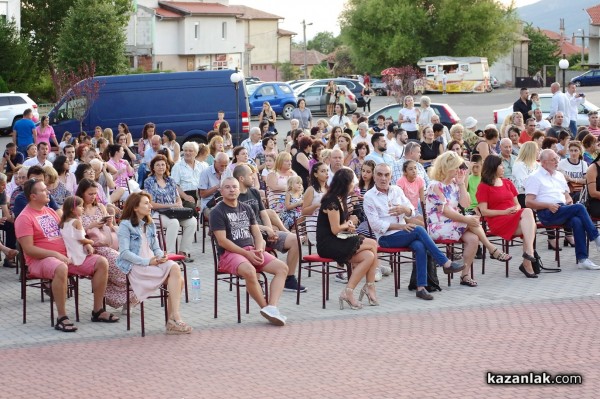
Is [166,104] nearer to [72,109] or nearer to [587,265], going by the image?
[72,109]

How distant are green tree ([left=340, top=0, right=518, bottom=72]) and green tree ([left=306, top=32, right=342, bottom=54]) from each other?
8893 cm

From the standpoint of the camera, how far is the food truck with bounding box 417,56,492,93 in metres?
69.0

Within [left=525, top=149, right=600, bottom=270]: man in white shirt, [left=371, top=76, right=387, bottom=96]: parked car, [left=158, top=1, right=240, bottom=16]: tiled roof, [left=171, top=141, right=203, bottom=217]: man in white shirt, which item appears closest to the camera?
[left=525, top=149, right=600, bottom=270]: man in white shirt

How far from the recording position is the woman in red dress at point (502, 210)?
1353cm

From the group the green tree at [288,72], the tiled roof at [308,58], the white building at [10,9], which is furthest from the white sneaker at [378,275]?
the tiled roof at [308,58]

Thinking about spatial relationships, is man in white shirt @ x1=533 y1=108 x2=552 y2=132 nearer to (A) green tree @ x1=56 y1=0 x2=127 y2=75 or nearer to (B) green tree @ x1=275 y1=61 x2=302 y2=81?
(A) green tree @ x1=56 y1=0 x2=127 y2=75

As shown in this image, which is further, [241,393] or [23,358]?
[23,358]

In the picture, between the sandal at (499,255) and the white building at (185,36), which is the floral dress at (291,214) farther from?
the white building at (185,36)

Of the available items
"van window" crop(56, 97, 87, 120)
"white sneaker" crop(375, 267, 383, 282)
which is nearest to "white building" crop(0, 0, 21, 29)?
"van window" crop(56, 97, 87, 120)

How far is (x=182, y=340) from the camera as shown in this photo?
10.6 m

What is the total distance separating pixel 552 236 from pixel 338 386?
711 cm

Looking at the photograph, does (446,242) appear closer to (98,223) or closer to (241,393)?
(98,223)

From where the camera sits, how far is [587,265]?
13859 mm

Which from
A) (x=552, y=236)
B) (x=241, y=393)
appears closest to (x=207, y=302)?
(x=241, y=393)
